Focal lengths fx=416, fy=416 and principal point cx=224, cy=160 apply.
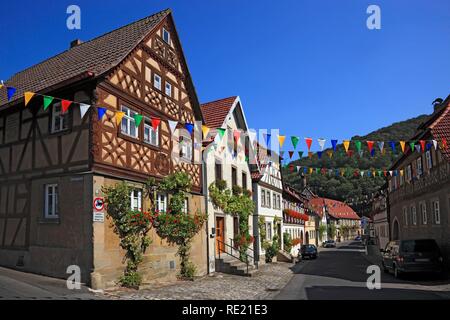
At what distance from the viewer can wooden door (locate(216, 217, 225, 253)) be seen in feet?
73.0

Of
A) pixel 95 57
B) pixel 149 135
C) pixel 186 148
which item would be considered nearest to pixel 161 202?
pixel 149 135

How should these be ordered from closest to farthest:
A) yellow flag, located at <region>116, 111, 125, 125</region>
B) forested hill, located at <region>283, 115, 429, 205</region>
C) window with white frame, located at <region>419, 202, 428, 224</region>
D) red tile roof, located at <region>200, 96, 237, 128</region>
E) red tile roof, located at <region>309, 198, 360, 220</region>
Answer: yellow flag, located at <region>116, 111, 125, 125</region> < red tile roof, located at <region>200, 96, 237, 128</region> < window with white frame, located at <region>419, 202, 428, 224</region> < forested hill, located at <region>283, 115, 429, 205</region> < red tile roof, located at <region>309, 198, 360, 220</region>

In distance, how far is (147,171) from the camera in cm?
1562

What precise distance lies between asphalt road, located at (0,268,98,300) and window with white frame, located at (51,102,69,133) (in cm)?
478

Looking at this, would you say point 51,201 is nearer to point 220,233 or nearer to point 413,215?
point 220,233

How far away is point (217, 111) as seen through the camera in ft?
82.9

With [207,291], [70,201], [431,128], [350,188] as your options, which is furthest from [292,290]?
[350,188]

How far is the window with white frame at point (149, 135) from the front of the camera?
52.2ft

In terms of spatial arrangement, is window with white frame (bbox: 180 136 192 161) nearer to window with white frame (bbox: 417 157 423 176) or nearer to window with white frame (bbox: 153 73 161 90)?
window with white frame (bbox: 153 73 161 90)

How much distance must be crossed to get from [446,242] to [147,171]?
1550 cm

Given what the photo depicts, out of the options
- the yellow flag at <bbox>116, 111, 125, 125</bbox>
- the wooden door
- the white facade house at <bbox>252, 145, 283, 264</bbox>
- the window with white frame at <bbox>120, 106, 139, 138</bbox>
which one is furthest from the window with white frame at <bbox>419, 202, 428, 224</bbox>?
the yellow flag at <bbox>116, 111, 125, 125</bbox>

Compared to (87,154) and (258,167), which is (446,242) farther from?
(87,154)

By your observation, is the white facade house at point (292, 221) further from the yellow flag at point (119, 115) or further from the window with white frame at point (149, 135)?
the yellow flag at point (119, 115)

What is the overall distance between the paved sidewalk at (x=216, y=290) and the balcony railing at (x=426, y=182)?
961 cm
